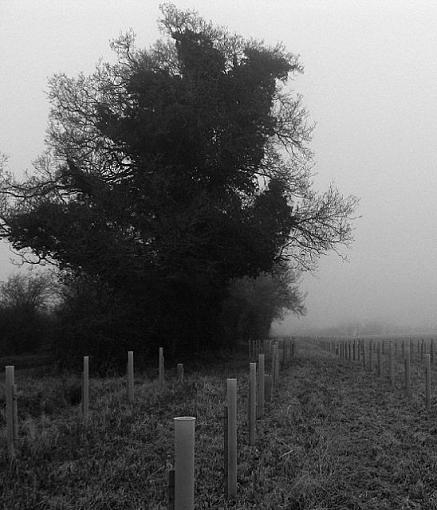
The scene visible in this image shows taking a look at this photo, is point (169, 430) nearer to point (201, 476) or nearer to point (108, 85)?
point (201, 476)

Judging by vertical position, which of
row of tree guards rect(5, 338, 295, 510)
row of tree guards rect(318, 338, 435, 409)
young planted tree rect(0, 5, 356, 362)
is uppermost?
young planted tree rect(0, 5, 356, 362)

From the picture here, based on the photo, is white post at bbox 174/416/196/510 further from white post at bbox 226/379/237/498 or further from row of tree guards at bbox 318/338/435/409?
row of tree guards at bbox 318/338/435/409

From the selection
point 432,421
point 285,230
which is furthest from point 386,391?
point 285,230

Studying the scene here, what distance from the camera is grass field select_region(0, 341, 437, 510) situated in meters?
6.26

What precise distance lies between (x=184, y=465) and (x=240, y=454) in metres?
3.63

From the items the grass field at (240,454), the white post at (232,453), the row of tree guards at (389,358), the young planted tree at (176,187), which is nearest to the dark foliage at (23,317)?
the young planted tree at (176,187)

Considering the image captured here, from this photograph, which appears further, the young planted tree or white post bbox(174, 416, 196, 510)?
the young planted tree

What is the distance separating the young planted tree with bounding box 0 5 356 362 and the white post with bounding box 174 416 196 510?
55.8 feet

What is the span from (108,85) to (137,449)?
19.7 meters

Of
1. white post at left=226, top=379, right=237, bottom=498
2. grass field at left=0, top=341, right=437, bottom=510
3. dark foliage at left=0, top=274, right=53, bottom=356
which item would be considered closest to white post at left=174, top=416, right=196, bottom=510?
grass field at left=0, top=341, right=437, bottom=510

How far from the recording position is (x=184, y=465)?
4.40 m

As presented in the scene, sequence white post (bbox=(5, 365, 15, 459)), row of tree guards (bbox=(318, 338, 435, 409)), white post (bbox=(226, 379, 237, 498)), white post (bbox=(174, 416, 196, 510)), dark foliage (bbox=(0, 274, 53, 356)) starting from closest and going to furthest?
white post (bbox=(174, 416, 196, 510)), white post (bbox=(226, 379, 237, 498)), white post (bbox=(5, 365, 15, 459)), row of tree guards (bbox=(318, 338, 435, 409)), dark foliage (bbox=(0, 274, 53, 356))

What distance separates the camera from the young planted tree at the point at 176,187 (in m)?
22.2

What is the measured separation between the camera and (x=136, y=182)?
78.4ft
